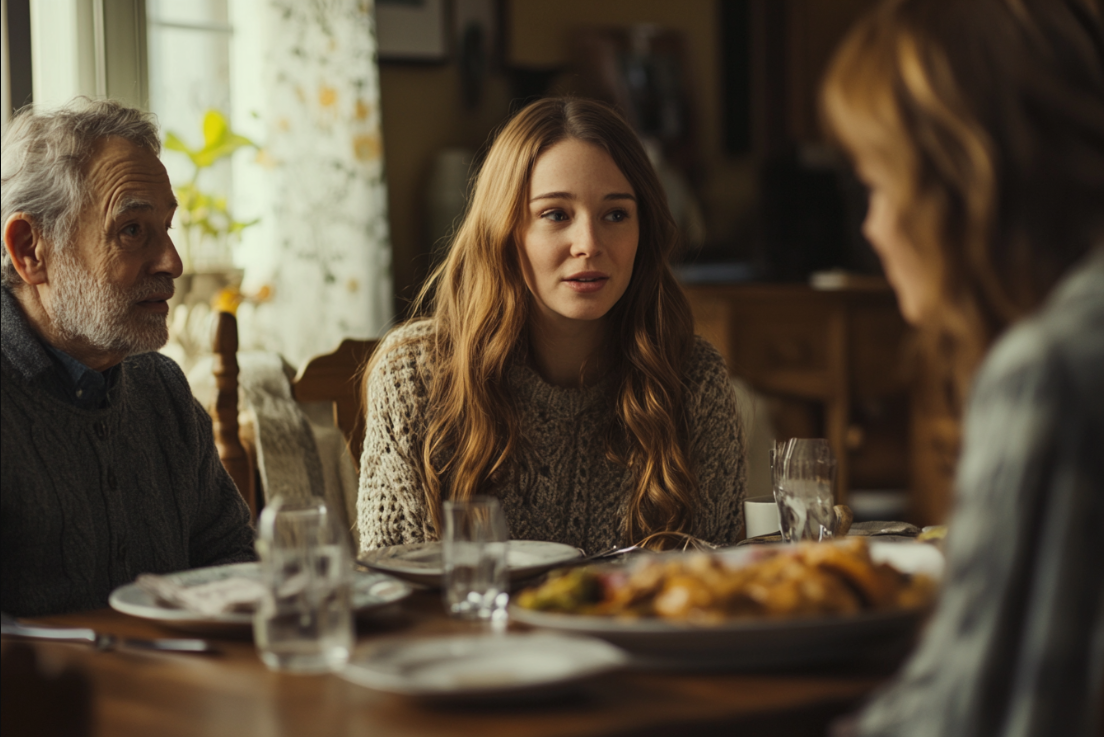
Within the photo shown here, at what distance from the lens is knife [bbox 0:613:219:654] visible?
3.20ft

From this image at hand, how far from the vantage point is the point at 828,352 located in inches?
168

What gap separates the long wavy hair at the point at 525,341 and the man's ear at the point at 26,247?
1.78ft

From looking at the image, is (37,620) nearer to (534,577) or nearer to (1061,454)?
(534,577)

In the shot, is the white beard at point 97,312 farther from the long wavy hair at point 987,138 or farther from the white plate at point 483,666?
the long wavy hair at point 987,138

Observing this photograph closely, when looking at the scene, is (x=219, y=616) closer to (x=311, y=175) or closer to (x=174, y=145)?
(x=174, y=145)

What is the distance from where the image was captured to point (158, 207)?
1589 millimetres

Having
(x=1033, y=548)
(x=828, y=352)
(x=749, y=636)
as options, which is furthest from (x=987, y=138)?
(x=828, y=352)

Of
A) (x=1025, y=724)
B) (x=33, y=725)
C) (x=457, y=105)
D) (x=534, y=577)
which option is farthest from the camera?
(x=457, y=105)

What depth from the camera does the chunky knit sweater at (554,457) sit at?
67.6 inches

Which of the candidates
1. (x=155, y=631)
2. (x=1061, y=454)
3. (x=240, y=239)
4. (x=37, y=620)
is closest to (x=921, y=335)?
(x=1061, y=454)

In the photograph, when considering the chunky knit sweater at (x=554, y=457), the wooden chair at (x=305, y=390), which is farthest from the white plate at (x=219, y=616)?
the wooden chair at (x=305, y=390)

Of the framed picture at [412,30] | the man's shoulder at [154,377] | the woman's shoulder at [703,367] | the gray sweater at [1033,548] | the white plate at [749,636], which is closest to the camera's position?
the gray sweater at [1033,548]

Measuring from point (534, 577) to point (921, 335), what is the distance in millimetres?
480

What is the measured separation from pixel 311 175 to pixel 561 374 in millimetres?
1808
